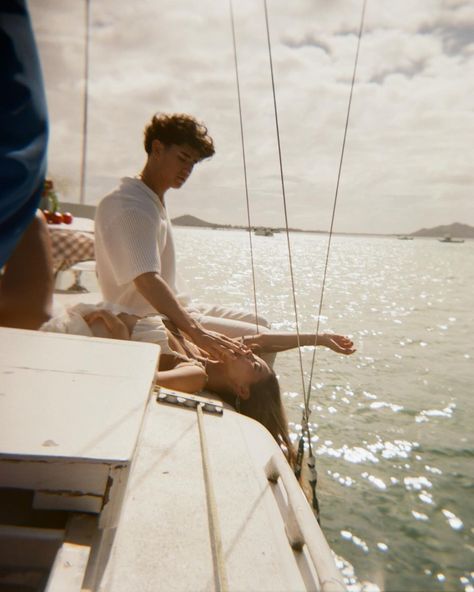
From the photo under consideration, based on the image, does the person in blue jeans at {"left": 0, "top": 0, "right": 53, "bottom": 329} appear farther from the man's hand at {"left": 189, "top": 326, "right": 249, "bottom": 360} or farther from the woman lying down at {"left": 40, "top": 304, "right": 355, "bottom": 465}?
the man's hand at {"left": 189, "top": 326, "right": 249, "bottom": 360}

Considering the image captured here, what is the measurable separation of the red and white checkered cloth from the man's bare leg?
2.73 meters

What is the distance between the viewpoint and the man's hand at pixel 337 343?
8.68ft

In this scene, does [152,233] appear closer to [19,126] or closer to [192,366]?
[192,366]

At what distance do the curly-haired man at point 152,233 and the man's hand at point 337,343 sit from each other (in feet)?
2.53

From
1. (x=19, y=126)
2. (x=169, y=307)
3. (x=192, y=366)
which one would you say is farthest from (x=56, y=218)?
(x=19, y=126)

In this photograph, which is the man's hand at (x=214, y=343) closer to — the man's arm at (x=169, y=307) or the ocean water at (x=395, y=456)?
the man's arm at (x=169, y=307)

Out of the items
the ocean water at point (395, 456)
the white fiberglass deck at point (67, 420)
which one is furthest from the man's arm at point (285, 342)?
the white fiberglass deck at point (67, 420)

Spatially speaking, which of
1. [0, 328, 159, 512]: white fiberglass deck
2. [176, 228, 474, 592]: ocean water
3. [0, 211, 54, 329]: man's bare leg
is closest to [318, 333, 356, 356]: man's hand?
[176, 228, 474, 592]: ocean water

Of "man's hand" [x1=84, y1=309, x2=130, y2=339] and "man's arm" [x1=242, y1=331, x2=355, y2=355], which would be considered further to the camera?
"man's arm" [x1=242, y1=331, x2=355, y2=355]

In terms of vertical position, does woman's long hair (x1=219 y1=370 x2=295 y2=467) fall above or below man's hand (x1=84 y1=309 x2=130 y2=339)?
below

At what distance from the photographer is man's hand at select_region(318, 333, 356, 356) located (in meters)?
2.65

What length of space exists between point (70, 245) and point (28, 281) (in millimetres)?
2905

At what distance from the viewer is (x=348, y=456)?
3.12 m

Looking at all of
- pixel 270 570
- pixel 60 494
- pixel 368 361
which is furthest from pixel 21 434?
pixel 368 361
